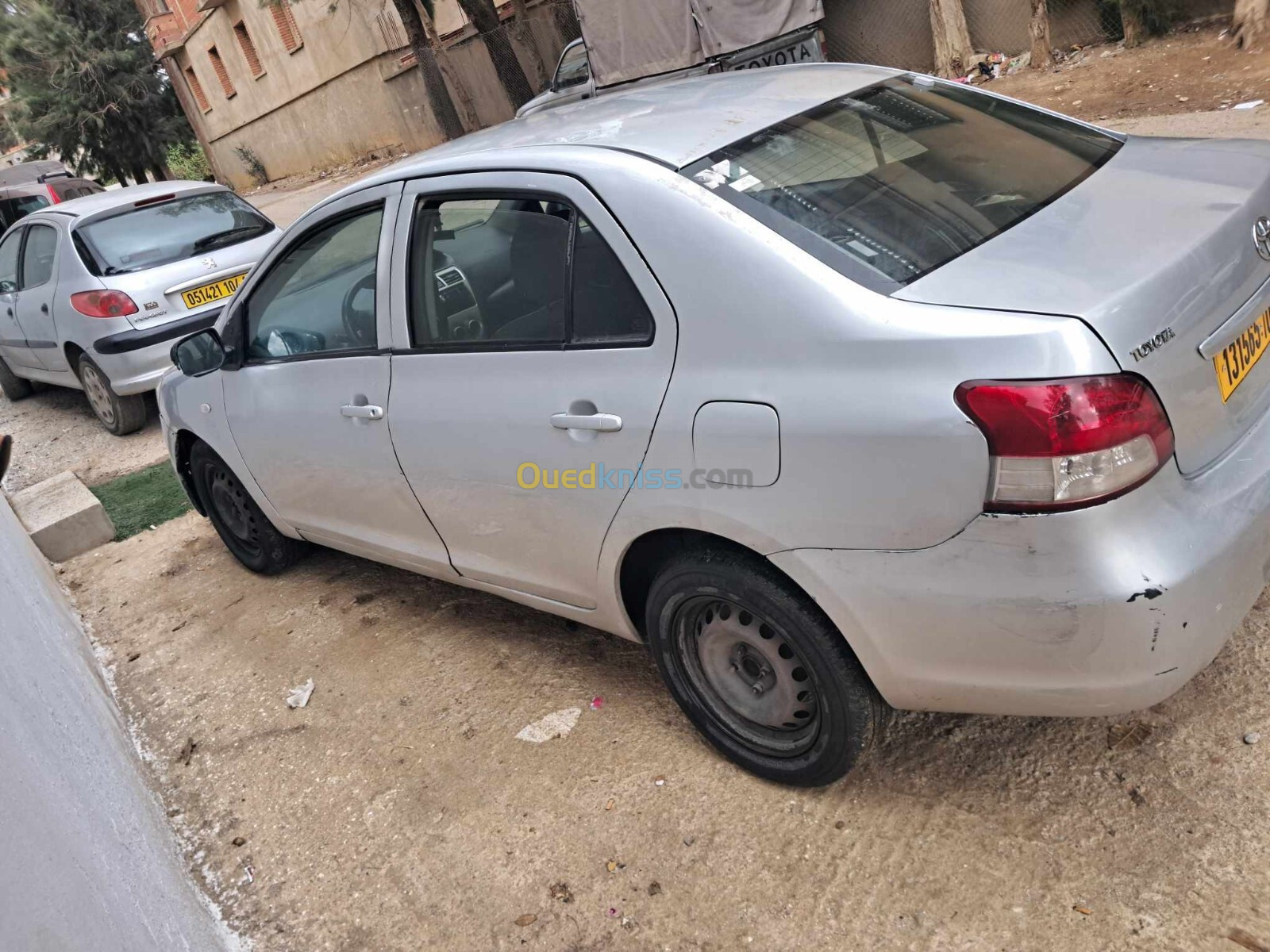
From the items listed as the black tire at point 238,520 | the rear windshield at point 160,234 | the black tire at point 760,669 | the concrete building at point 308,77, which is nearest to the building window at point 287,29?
the concrete building at point 308,77

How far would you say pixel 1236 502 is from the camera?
209 cm

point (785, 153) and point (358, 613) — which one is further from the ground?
point (785, 153)

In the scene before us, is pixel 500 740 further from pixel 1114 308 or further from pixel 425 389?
pixel 1114 308

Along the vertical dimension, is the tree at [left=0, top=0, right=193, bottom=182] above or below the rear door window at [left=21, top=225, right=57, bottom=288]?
above

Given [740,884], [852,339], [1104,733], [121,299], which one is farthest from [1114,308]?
[121,299]

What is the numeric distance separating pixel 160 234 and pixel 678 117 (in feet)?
19.3

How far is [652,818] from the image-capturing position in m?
2.74

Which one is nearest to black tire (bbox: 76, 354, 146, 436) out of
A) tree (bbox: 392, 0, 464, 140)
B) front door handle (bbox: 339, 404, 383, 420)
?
front door handle (bbox: 339, 404, 383, 420)

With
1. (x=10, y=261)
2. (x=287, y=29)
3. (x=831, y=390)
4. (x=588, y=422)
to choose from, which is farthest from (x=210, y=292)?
(x=287, y=29)

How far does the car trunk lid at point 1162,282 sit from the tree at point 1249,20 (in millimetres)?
8298

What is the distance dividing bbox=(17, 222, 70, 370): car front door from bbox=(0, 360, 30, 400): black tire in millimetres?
1616

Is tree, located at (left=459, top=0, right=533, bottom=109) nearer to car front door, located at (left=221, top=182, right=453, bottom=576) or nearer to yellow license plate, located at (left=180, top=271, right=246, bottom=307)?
yellow license plate, located at (left=180, top=271, right=246, bottom=307)

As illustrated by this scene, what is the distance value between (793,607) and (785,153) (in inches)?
46.5

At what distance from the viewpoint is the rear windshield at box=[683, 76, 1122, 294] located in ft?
7.57
